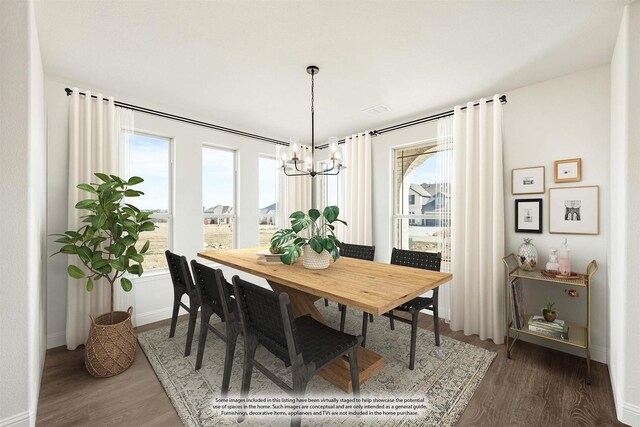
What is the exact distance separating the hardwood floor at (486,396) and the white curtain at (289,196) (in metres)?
2.48

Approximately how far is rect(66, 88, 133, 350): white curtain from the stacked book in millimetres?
3888

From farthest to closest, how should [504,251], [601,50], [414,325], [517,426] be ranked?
[504,251], [414,325], [601,50], [517,426]

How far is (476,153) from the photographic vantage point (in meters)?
2.86

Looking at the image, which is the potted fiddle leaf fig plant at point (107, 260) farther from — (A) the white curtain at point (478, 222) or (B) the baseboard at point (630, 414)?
(B) the baseboard at point (630, 414)

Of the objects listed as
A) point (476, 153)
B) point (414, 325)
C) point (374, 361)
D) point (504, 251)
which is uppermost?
point (476, 153)

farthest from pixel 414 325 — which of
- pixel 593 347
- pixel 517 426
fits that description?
pixel 593 347

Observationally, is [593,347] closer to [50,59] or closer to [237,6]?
[237,6]

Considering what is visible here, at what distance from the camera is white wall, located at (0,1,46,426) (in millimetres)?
1514

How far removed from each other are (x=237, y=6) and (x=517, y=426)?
305 centimetres

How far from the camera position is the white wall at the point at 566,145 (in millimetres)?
2301

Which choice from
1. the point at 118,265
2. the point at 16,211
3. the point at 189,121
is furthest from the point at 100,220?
the point at 189,121

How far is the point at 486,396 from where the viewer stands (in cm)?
191

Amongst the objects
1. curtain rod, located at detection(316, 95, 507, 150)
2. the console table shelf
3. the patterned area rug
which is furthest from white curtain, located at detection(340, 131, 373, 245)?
the console table shelf

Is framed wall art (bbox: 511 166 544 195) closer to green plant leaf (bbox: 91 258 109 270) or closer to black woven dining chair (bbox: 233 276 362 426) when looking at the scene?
black woven dining chair (bbox: 233 276 362 426)
